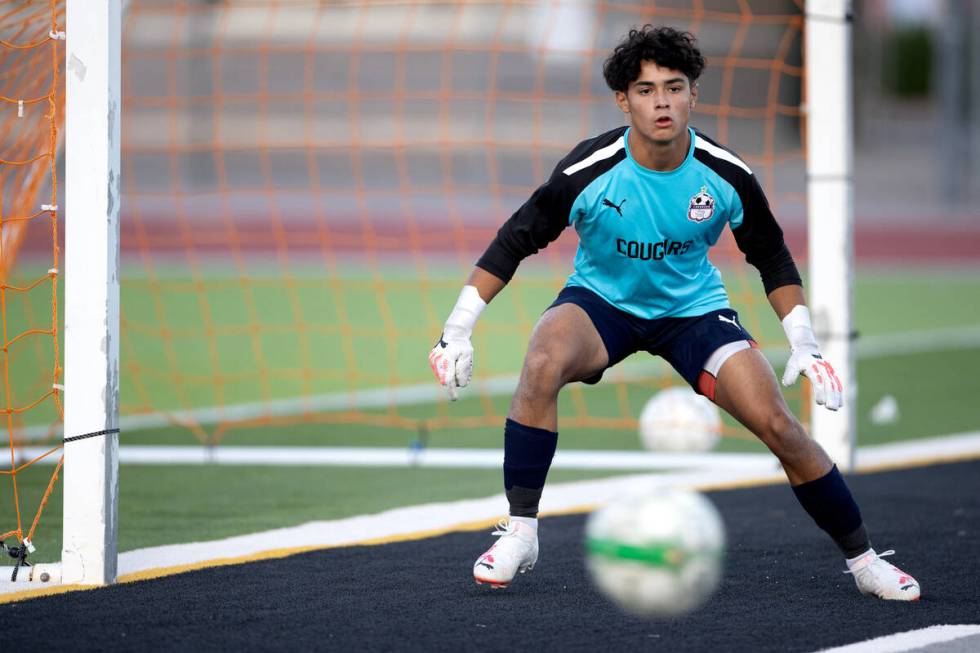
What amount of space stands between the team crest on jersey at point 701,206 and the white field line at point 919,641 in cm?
149

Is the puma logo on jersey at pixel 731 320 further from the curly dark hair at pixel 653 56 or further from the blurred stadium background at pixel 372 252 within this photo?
the blurred stadium background at pixel 372 252

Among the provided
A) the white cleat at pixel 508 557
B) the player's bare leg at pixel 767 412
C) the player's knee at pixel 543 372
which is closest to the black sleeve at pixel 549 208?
the player's knee at pixel 543 372

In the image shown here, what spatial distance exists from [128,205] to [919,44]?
140ft

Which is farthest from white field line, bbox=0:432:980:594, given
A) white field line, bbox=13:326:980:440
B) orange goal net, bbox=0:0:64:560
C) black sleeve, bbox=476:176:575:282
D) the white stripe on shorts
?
white field line, bbox=13:326:980:440

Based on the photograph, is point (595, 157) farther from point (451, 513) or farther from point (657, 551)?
point (451, 513)

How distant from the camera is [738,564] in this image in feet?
18.4

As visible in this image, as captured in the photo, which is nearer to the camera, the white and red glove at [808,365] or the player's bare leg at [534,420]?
the white and red glove at [808,365]

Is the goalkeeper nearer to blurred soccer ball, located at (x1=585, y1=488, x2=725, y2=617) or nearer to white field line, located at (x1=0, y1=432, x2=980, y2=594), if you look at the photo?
blurred soccer ball, located at (x1=585, y1=488, x2=725, y2=617)

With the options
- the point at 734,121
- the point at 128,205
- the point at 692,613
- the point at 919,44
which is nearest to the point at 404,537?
the point at 692,613

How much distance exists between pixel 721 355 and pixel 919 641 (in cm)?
116

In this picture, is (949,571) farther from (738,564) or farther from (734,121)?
(734,121)

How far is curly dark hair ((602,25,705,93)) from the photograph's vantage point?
4953mm

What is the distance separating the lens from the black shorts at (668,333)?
5156 millimetres

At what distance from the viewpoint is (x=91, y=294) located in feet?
16.8
